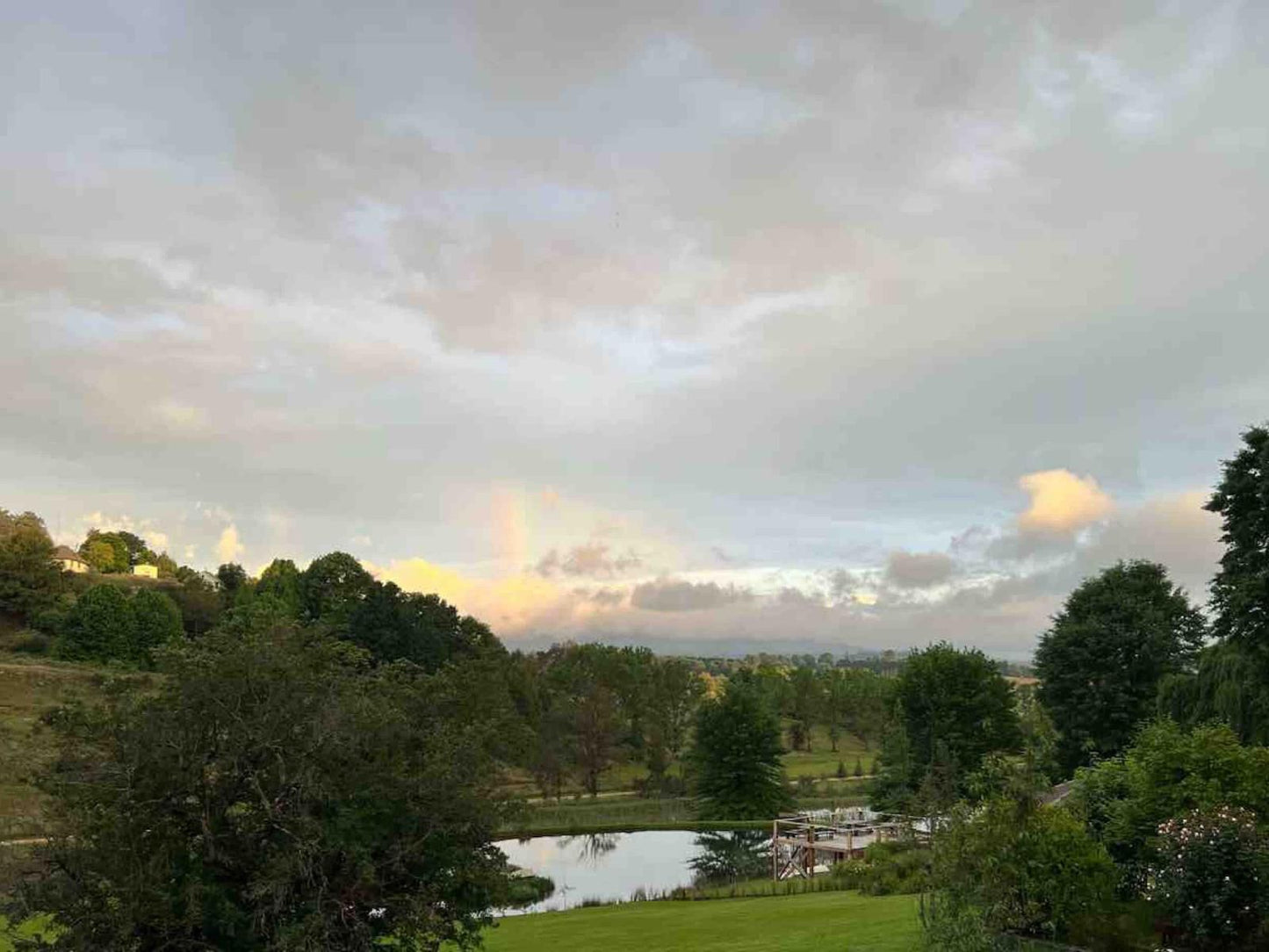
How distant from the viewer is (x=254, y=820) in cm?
1323

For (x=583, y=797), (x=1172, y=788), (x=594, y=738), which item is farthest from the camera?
(x=594, y=738)

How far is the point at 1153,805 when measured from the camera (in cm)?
1559

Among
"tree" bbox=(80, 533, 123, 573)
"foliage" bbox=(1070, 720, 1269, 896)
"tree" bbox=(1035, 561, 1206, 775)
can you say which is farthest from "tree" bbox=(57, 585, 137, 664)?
"foliage" bbox=(1070, 720, 1269, 896)

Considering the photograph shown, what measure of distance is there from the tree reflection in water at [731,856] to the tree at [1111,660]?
15.6m

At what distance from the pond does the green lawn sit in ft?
26.7

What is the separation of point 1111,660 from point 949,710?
37.1ft

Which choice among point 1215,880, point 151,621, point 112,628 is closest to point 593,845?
point 1215,880

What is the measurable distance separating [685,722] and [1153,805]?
74.1 metres

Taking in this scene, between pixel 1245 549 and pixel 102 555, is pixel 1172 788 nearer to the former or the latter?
pixel 1245 549

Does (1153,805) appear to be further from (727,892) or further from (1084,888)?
(727,892)

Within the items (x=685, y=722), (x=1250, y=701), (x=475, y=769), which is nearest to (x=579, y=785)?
(x=685, y=722)

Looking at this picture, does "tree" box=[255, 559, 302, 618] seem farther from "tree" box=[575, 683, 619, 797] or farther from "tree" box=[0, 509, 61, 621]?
"tree" box=[575, 683, 619, 797]

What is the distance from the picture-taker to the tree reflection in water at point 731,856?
40.8 meters

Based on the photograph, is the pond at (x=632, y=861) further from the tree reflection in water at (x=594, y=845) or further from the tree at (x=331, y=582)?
the tree at (x=331, y=582)
